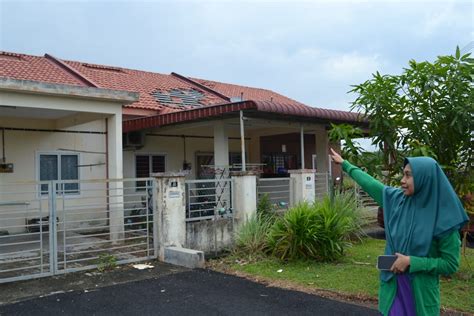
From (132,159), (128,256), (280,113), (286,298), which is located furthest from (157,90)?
(286,298)

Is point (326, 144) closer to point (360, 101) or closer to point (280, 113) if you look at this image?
point (280, 113)

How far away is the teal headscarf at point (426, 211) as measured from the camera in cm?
263

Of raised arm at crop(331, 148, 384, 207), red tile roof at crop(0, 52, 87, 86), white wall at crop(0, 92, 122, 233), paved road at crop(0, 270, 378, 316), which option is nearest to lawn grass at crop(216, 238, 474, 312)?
paved road at crop(0, 270, 378, 316)

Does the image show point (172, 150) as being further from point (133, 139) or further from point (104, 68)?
point (104, 68)

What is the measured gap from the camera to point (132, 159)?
1330 cm

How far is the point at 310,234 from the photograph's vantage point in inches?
299

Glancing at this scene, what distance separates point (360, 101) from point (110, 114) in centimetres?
572

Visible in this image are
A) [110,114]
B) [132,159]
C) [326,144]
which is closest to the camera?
[110,114]

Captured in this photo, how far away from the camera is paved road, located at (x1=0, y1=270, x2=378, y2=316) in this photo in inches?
211

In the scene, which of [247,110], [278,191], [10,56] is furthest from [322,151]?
[10,56]

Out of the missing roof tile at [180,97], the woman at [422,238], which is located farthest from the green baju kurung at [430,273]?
the missing roof tile at [180,97]

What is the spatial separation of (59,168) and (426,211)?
1070 cm

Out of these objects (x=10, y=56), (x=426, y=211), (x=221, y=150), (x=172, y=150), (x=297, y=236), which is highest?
(x=10, y=56)

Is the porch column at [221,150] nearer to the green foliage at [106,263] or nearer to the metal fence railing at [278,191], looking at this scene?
the metal fence railing at [278,191]
